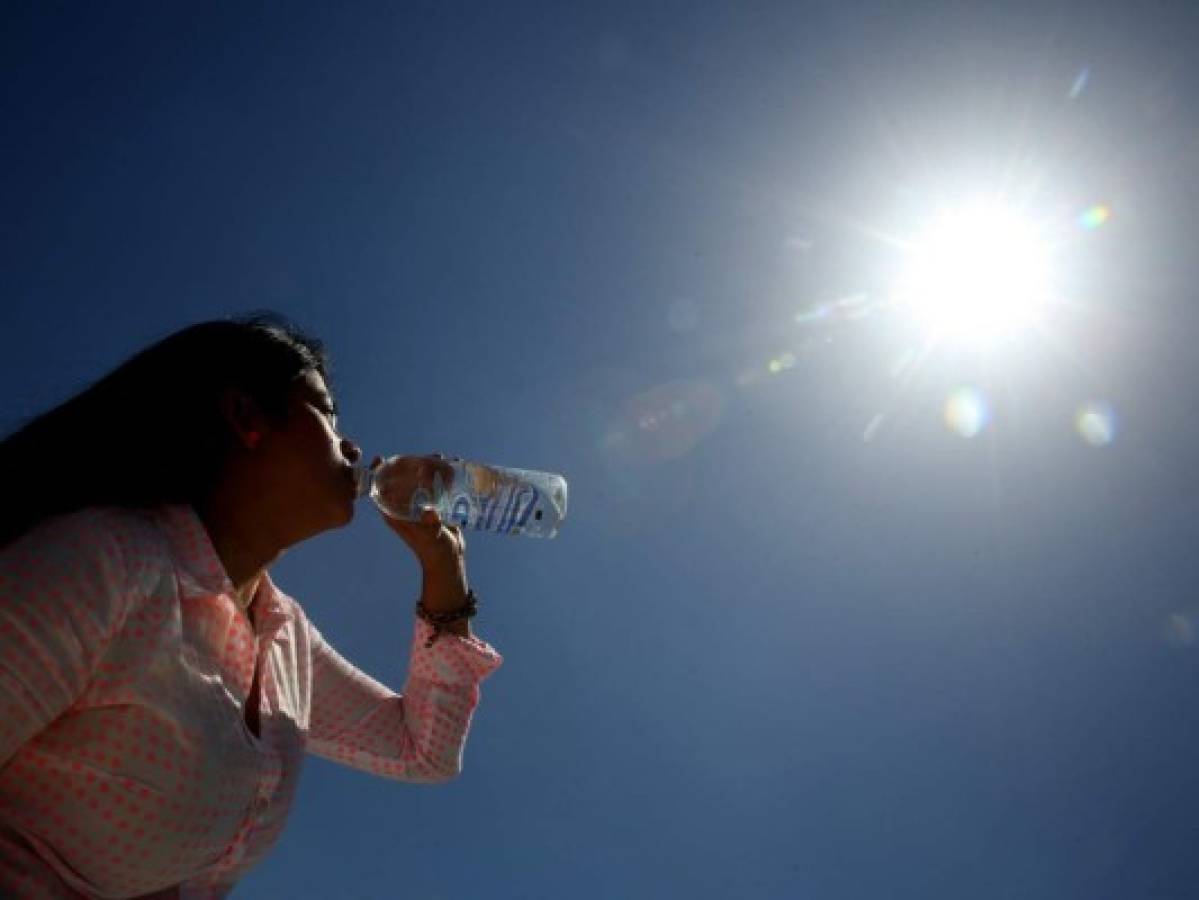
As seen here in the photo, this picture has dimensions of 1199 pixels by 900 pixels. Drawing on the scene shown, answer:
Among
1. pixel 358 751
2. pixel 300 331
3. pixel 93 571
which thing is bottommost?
pixel 93 571

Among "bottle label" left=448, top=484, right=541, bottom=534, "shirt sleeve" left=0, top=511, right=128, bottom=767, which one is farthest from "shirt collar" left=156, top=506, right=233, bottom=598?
"bottle label" left=448, top=484, right=541, bottom=534

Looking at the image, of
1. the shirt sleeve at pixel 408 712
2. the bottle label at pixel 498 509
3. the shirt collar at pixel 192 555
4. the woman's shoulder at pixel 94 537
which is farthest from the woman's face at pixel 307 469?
the bottle label at pixel 498 509

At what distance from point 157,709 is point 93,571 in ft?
0.81

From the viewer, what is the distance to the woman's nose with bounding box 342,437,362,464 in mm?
1889

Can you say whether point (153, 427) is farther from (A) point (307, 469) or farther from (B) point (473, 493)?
(B) point (473, 493)

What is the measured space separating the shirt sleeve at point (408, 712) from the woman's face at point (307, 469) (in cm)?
44

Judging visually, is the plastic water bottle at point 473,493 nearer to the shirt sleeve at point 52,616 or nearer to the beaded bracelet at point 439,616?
the beaded bracelet at point 439,616

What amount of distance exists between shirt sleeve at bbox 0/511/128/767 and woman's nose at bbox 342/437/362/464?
64 centimetres

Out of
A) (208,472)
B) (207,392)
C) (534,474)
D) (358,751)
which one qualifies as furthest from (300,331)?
(534,474)

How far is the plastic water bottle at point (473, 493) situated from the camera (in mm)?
2809

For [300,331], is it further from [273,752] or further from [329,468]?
[273,752]

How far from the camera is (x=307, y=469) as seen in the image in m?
1.75

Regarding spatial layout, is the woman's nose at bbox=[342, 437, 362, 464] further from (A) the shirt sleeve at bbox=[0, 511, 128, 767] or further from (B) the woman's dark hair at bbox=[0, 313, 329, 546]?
(A) the shirt sleeve at bbox=[0, 511, 128, 767]

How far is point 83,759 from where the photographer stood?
1241 mm
